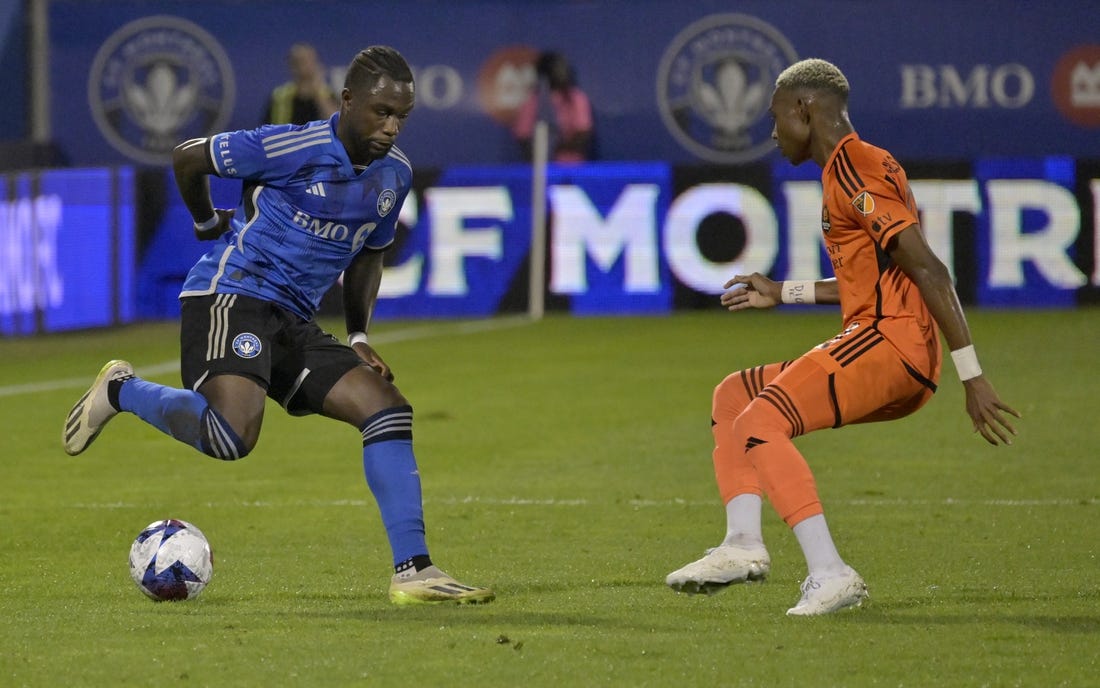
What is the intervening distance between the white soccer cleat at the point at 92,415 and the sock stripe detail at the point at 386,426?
94 cm

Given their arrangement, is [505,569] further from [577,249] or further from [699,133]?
[699,133]

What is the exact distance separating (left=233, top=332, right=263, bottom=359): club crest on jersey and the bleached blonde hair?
179cm

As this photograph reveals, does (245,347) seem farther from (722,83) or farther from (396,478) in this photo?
(722,83)

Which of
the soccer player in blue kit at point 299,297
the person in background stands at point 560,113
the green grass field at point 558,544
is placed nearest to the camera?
the green grass field at point 558,544

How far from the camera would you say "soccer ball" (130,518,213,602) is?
5742 millimetres

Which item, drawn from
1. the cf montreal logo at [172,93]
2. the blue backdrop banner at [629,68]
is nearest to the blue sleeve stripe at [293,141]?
the blue backdrop banner at [629,68]

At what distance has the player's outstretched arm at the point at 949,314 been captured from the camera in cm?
525

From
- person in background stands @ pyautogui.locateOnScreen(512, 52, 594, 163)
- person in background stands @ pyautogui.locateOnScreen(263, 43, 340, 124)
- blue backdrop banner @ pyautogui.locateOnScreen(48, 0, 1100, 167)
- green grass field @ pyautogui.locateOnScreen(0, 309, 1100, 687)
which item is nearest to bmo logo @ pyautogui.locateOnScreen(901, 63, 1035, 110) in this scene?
blue backdrop banner @ pyautogui.locateOnScreen(48, 0, 1100, 167)

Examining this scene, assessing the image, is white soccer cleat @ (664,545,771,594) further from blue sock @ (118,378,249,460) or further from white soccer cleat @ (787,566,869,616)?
blue sock @ (118,378,249,460)

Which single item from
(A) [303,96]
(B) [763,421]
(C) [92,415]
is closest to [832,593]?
(B) [763,421]

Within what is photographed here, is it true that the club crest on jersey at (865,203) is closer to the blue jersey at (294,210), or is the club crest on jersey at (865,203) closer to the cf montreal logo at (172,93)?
the blue jersey at (294,210)

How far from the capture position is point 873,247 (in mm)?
5531

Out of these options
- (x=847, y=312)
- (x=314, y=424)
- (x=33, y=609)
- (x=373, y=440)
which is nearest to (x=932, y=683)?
(x=847, y=312)

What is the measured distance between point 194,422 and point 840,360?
6.43 feet
